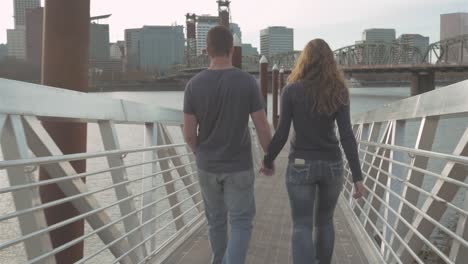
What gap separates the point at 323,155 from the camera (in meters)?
3.14

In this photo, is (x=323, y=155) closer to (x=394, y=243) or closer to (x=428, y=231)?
(x=428, y=231)

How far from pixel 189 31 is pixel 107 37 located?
16.0 m

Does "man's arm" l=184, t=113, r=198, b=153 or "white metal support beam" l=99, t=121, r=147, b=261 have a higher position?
"man's arm" l=184, t=113, r=198, b=153

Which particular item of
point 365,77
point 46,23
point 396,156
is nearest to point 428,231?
point 396,156

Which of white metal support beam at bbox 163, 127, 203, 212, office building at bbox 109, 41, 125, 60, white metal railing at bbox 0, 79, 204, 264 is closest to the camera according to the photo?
white metal railing at bbox 0, 79, 204, 264

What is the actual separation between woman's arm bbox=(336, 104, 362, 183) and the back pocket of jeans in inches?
10.9

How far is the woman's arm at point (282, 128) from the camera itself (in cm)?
315

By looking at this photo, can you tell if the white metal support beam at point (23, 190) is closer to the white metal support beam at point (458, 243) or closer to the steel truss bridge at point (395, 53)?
the white metal support beam at point (458, 243)

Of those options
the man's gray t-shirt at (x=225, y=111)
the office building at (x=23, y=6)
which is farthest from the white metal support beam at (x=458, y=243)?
the office building at (x=23, y=6)

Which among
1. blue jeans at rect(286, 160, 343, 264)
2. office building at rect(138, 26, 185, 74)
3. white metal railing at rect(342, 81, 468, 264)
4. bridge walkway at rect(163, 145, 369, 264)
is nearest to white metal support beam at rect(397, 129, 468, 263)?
white metal railing at rect(342, 81, 468, 264)

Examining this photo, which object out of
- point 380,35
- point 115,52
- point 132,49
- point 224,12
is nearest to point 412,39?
point 380,35

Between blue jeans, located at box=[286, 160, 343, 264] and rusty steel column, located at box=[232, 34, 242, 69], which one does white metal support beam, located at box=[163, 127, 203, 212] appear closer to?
blue jeans, located at box=[286, 160, 343, 264]

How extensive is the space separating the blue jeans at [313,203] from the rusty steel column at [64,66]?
1.77 meters

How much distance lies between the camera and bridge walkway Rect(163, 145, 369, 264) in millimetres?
4270
